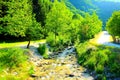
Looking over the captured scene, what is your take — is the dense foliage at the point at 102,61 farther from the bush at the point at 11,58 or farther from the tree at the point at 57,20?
the tree at the point at 57,20

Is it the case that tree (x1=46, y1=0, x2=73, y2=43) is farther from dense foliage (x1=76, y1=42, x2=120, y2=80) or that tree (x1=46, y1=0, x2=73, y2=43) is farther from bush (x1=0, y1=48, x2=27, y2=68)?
bush (x1=0, y1=48, x2=27, y2=68)

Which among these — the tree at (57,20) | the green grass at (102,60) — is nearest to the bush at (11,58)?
the green grass at (102,60)

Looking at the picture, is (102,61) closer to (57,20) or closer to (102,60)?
(102,60)

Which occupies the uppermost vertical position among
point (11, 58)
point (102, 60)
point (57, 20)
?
point (57, 20)

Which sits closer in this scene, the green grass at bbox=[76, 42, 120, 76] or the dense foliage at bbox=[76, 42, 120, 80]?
the dense foliage at bbox=[76, 42, 120, 80]

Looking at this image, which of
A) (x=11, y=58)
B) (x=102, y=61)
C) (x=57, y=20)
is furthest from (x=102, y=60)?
(x=57, y=20)

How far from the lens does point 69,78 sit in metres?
37.7

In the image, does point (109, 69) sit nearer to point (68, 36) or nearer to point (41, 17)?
point (68, 36)

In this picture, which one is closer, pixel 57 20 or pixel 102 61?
pixel 102 61

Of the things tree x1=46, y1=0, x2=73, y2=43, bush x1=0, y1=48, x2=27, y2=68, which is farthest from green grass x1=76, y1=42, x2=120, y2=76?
tree x1=46, y1=0, x2=73, y2=43

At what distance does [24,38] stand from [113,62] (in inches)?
1599

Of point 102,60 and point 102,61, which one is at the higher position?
point 102,60

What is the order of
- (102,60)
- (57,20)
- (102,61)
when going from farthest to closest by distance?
(57,20)
(102,60)
(102,61)

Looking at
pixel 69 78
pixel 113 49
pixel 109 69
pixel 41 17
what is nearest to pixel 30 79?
pixel 69 78
